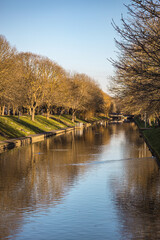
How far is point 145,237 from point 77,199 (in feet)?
15.3

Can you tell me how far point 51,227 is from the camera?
9.59 metres

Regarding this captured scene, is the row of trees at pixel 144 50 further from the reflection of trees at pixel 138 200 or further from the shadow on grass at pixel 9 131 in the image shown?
the shadow on grass at pixel 9 131

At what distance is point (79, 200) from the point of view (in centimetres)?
1280

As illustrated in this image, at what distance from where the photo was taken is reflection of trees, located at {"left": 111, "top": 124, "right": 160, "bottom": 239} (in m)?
9.27

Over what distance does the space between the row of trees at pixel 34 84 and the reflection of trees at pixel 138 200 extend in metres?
22.6

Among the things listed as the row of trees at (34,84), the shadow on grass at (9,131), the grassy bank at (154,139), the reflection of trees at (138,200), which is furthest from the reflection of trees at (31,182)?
the row of trees at (34,84)

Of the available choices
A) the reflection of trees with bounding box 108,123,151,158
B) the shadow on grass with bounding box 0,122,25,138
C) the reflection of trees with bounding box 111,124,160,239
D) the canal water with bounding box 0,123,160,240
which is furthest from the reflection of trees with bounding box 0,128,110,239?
the shadow on grass with bounding box 0,122,25,138

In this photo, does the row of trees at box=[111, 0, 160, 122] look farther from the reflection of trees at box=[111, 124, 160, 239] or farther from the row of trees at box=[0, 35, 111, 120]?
the row of trees at box=[0, 35, 111, 120]

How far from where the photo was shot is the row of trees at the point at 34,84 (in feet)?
138

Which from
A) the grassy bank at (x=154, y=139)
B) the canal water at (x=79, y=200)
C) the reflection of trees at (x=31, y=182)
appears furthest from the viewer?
the grassy bank at (x=154, y=139)

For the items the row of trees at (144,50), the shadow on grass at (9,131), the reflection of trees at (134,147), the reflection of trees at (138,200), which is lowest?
the reflection of trees at (138,200)

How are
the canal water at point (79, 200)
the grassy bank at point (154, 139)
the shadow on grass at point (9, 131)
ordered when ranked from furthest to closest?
the shadow on grass at point (9, 131)
the grassy bank at point (154, 139)
the canal water at point (79, 200)

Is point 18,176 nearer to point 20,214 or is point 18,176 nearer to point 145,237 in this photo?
point 20,214

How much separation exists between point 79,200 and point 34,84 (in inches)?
2246
